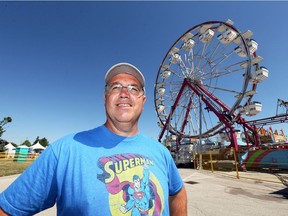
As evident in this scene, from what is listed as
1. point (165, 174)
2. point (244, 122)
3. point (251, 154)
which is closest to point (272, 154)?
point (251, 154)

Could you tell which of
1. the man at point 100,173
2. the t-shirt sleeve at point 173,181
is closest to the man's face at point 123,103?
the man at point 100,173

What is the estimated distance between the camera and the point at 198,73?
24156mm

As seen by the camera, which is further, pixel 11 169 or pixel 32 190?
pixel 11 169

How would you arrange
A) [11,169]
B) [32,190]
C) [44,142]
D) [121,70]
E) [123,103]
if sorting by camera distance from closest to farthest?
[32,190] < [123,103] < [121,70] < [11,169] < [44,142]

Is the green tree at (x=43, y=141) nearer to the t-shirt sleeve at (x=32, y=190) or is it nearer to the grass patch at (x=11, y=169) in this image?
the grass patch at (x=11, y=169)

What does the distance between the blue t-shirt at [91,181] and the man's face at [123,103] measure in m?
0.19

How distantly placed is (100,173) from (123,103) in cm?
63

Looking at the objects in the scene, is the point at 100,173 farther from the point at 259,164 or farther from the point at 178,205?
the point at 259,164

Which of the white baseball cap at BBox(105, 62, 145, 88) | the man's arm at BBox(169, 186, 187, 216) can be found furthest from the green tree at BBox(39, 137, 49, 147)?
the man's arm at BBox(169, 186, 187, 216)

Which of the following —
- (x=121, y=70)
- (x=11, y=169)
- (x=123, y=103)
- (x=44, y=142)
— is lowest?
(x=11, y=169)

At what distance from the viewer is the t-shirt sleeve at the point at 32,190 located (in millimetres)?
1157

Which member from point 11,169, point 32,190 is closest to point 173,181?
point 32,190

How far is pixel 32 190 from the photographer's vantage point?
117 cm

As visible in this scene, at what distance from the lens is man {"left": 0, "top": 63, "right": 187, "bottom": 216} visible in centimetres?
117
